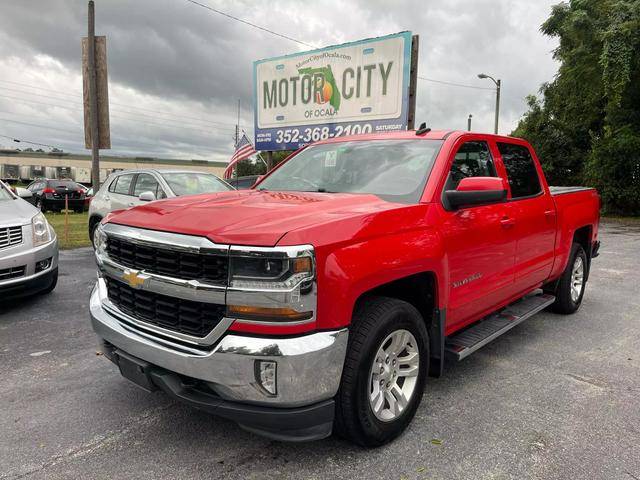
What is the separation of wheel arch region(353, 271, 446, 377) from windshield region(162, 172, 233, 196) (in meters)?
5.89

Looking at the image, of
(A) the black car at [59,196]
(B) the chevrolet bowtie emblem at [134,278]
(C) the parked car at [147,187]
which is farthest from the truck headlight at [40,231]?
(A) the black car at [59,196]

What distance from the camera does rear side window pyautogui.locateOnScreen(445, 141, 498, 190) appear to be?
11.1 feet

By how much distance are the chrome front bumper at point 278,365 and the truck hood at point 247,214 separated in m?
0.48

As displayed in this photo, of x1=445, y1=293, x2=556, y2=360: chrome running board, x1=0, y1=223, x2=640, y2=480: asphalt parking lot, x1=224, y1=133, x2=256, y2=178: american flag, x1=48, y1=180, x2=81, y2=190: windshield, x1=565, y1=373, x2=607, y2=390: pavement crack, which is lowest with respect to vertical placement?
x1=0, y1=223, x2=640, y2=480: asphalt parking lot

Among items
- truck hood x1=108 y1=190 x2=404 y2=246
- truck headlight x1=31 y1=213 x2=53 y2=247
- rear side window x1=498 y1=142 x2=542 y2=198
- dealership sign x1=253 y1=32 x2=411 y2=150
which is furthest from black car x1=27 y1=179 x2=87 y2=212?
rear side window x1=498 y1=142 x2=542 y2=198

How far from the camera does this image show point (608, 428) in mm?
2893

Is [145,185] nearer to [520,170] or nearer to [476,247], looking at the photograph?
[520,170]

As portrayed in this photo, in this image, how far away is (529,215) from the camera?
4.06 meters

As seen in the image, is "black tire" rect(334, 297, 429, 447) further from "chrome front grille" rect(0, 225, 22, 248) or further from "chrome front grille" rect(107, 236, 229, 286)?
"chrome front grille" rect(0, 225, 22, 248)

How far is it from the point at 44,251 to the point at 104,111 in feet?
22.6

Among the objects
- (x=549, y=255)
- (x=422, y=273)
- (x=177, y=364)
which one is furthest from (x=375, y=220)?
(x=549, y=255)

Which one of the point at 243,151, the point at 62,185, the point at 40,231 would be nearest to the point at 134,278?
the point at 40,231

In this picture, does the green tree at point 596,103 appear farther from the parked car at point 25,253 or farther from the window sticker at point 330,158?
the parked car at point 25,253

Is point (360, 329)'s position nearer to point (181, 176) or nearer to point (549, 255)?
point (549, 255)
